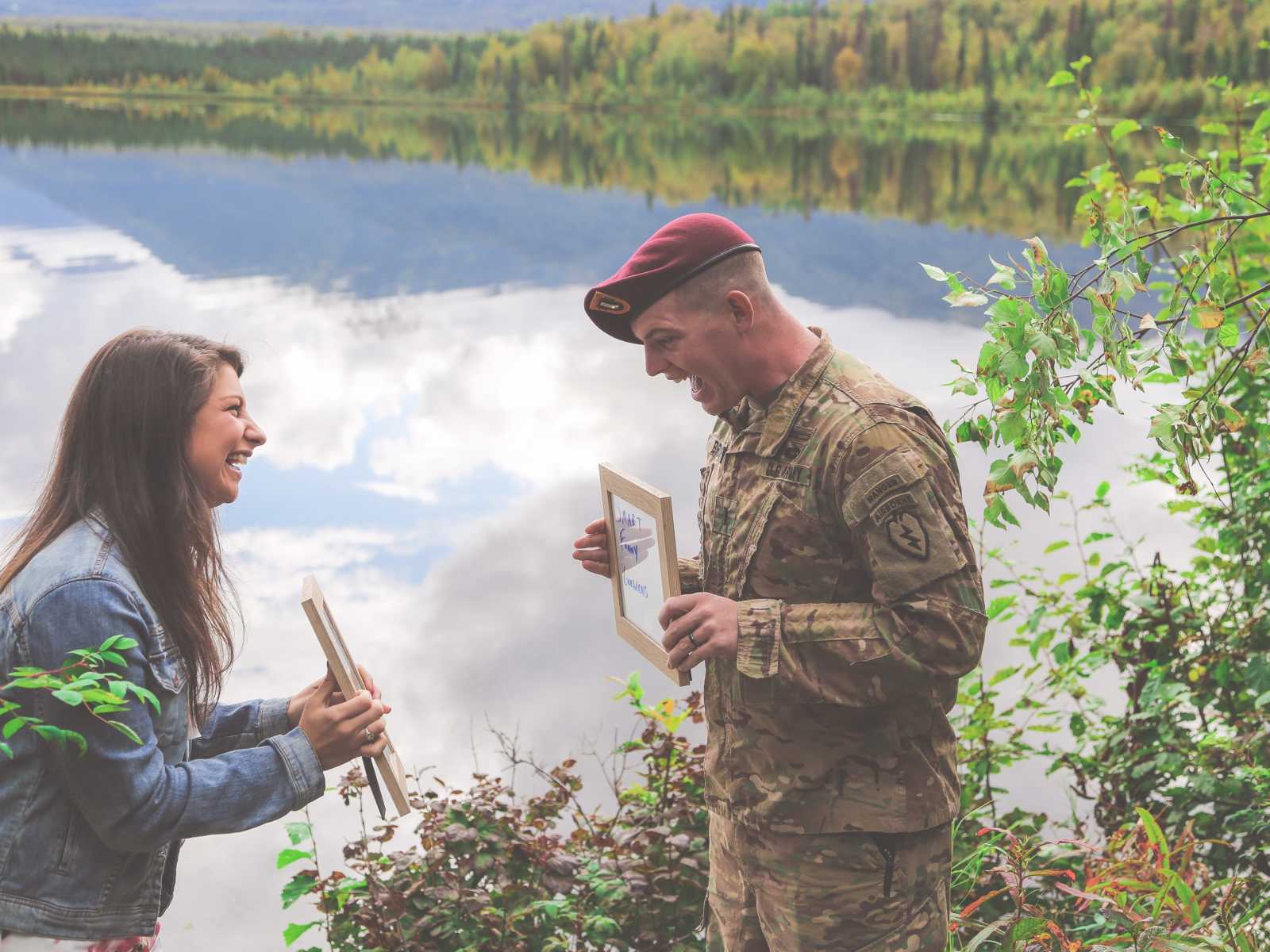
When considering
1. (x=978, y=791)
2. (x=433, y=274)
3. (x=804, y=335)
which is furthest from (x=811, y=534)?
(x=433, y=274)

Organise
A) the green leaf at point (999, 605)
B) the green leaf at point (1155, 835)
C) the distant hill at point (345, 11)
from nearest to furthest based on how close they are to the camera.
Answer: the green leaf at point (1155, 835), the green leaf at point (999, 605), the distant hill at point (345, 11)

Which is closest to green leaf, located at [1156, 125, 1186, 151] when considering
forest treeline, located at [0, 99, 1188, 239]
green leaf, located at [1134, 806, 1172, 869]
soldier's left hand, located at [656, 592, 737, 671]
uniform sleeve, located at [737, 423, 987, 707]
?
uniform sleeve, located at [737, 423, 987, 707]

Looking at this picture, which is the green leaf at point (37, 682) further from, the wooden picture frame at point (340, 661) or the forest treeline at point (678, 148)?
the forest treeline at point (678, 148)

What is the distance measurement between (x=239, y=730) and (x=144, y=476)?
1.80 ft

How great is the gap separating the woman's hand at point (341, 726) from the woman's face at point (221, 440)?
365mm

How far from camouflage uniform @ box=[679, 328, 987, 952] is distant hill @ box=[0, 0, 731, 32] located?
10587 mm

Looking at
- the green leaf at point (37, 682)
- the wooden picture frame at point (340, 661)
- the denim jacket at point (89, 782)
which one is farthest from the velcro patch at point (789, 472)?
the green leaf at point (37, 682)

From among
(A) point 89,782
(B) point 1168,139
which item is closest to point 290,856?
(A) point 89,782

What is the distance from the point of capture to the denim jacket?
62.3 inches

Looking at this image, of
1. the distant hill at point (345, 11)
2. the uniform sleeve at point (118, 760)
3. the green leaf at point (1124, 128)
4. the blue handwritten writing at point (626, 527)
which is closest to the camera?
the uniform sleeve at point (118, 760)

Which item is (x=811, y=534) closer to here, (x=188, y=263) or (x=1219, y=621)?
(x=1219, y=621)

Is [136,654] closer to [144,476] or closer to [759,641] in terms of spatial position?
[144,476]

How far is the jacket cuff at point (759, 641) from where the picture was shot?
5.71 ft

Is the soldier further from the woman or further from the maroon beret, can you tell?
the woman
